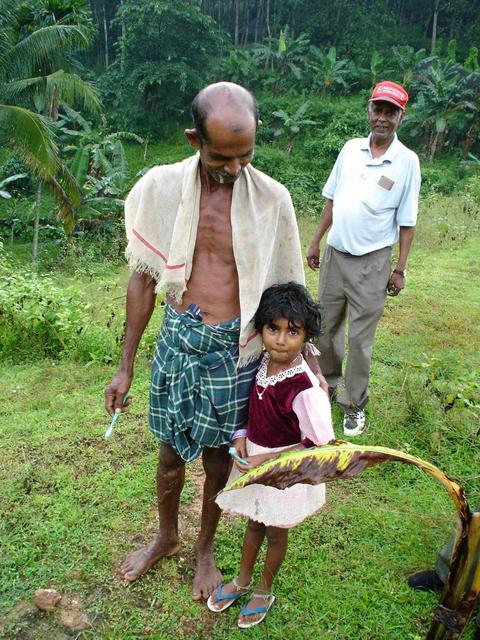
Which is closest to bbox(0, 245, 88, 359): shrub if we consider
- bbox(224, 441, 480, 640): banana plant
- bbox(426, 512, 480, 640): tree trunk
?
bbox(224, 441, 480, 640): banana plant

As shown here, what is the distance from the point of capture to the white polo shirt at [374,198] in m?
3.09

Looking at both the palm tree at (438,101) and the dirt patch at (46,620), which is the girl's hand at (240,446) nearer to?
the dirt patch at (46,620)

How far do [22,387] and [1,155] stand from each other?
14301 millimetres

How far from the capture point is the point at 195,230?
1849mm

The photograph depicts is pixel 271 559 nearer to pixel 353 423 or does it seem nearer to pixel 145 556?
pixel 145 556

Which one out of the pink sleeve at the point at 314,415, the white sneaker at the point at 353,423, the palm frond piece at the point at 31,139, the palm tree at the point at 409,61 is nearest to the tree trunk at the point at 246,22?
the palm tree at the point at 409,61

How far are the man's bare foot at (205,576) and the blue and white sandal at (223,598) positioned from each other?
0.04 m

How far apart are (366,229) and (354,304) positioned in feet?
1.50

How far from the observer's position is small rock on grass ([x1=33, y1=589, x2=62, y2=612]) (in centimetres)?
204

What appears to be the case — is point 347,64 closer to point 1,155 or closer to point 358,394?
point 1,155

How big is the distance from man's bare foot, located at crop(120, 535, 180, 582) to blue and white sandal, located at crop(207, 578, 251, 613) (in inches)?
11.3

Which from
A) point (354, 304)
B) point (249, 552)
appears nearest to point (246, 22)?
point (354, 304)

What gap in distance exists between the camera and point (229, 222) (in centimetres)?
186

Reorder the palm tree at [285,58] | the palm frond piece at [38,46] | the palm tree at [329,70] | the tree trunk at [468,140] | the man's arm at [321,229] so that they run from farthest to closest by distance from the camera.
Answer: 1. the palm tree at [285,58]
2. the palm tree at [329,70]
3. the tree trunk at [468,140]
4. the palm frond piece at [38,46]
5. the man's arm at [321,229]
